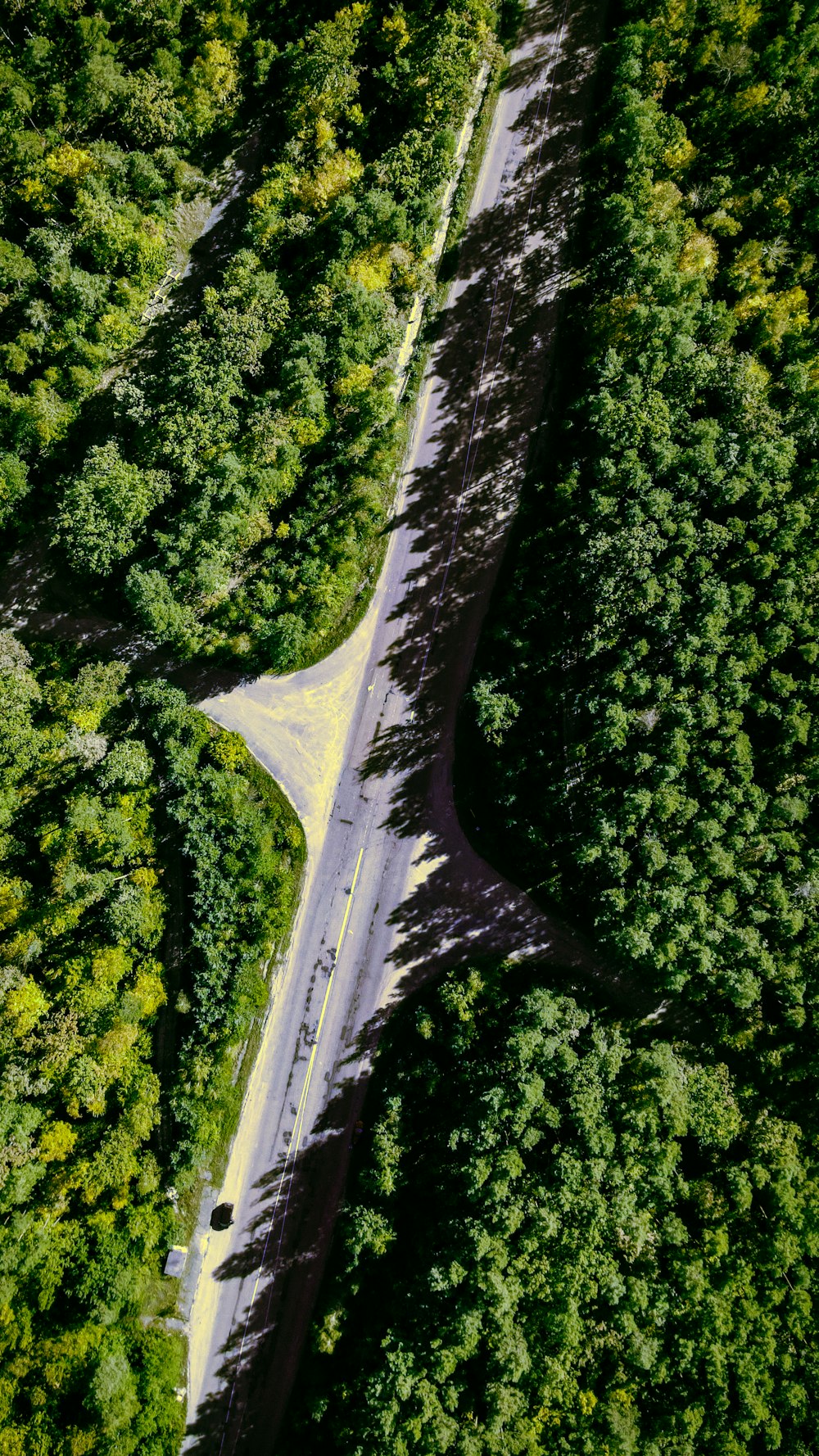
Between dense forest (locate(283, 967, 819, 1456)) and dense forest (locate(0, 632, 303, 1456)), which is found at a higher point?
dense forest (locate(0, 632, 303, 1456))

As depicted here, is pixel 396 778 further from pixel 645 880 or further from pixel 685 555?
pixel 685 555

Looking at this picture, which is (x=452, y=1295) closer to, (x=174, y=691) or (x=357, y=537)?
(x=174, y=691)

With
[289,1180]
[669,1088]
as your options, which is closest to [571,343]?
[669,1088]

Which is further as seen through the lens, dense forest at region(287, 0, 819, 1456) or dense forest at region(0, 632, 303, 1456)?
dense forest at region(0, 632, 303, 1456)

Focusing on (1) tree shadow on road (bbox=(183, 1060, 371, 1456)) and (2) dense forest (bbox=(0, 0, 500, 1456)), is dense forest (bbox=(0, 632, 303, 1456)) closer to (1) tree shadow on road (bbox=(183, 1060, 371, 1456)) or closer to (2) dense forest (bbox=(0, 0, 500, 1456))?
(2) dense forest (bbox=(0, 0, 500, 1456))

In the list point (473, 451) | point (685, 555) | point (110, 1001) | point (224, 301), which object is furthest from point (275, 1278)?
point (224, 301)

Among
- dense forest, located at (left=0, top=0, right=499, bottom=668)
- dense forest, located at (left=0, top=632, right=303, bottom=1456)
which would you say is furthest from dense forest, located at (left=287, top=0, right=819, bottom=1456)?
→ dense forest, located at (left=0, top=0, right=499, bottom=668)

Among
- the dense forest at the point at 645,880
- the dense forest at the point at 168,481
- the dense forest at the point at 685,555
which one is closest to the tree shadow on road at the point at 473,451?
the dense forest at the point at 645,880
